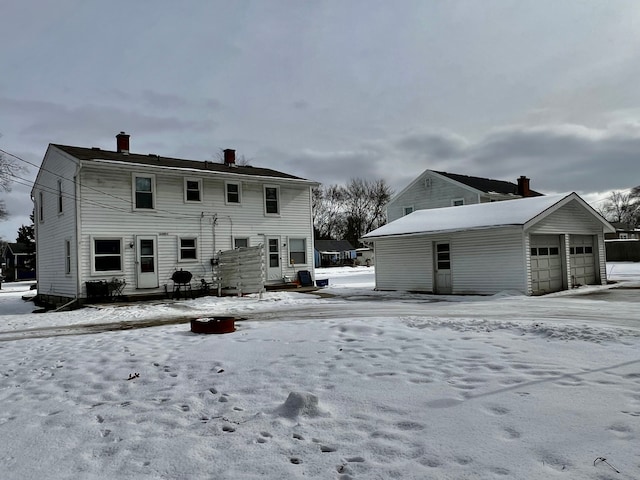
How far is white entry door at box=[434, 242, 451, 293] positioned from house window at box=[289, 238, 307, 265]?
6360 millimetres

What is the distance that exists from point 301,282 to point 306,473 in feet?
62.5

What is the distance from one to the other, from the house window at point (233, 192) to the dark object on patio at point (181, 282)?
3972mm

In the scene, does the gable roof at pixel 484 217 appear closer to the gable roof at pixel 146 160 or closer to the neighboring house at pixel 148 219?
the neighboring house at pixel 148 219

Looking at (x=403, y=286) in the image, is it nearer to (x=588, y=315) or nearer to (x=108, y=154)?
(x=588, y=315)

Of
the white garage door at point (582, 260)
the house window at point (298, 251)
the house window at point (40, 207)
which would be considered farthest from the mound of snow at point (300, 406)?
the house window at point (40, 207)

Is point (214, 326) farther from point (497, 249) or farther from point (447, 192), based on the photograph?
point (447, 192)

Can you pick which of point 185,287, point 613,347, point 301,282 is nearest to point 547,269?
point 301,282

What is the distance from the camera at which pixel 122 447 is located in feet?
12.6

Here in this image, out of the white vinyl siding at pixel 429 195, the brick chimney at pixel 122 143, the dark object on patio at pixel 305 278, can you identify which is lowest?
the dark object on patio at pixel 305 278

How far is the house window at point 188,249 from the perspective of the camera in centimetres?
1950

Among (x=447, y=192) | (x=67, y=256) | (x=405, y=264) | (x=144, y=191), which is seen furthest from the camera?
(x=447, y=192)

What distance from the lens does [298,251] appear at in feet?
74.9

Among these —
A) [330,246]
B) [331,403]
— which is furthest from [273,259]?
[330,246]

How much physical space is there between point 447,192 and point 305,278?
15754 mm
